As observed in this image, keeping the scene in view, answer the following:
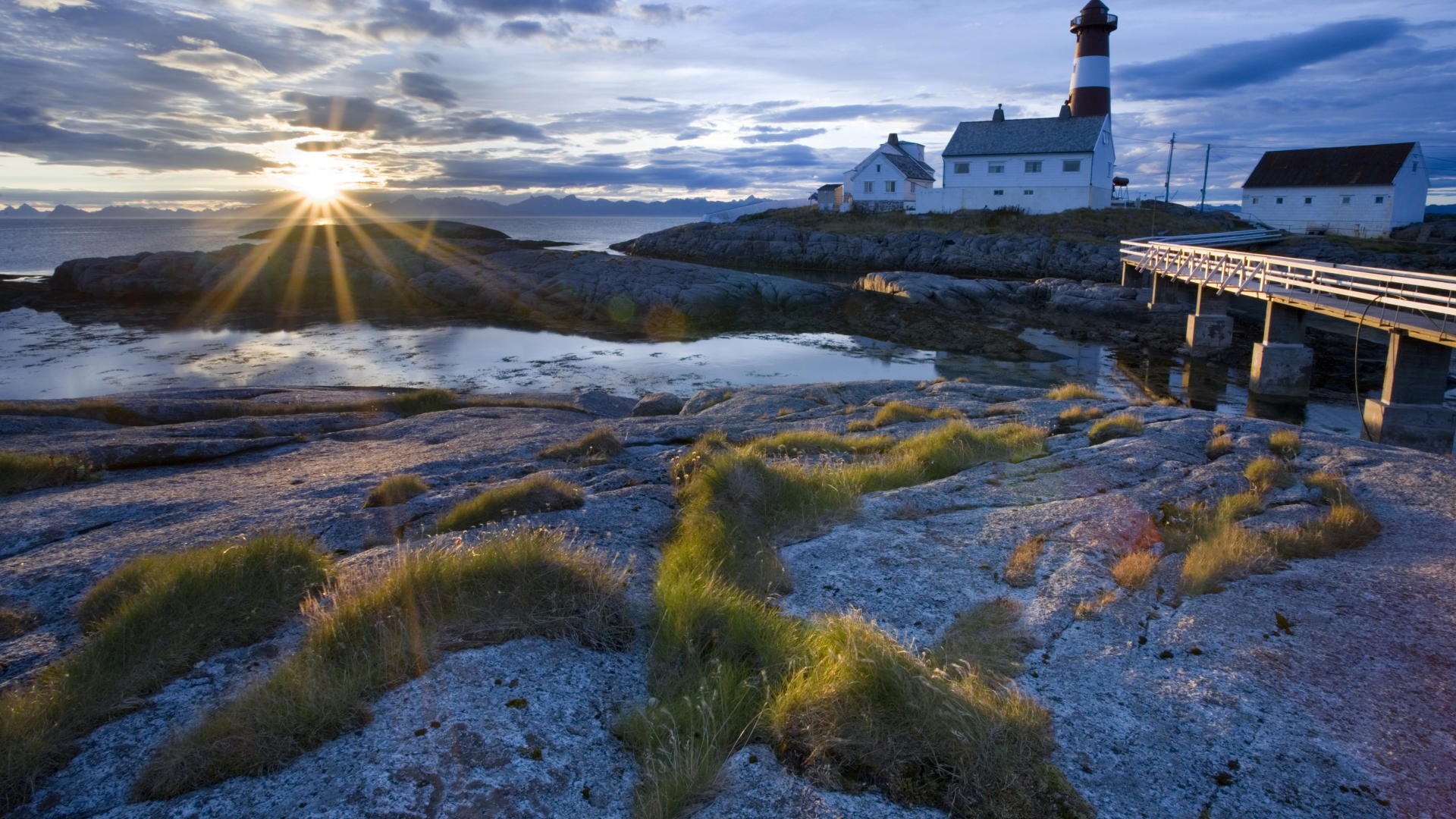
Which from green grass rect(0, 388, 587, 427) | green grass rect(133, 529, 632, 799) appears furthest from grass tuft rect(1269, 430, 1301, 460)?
green grass rect(0, 388, 587, 427)

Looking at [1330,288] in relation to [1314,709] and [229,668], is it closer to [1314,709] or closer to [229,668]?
[1314,709]

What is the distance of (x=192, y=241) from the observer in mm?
122062

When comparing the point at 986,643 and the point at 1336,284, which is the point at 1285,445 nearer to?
the point at 986,643

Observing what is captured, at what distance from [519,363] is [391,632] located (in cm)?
2360

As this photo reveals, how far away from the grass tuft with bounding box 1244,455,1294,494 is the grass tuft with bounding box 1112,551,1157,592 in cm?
270

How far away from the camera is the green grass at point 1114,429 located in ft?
33.4

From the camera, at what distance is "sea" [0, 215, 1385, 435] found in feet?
76.8

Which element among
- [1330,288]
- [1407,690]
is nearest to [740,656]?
[1407,690]

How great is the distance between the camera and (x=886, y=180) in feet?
254

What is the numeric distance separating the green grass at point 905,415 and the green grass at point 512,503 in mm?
6412

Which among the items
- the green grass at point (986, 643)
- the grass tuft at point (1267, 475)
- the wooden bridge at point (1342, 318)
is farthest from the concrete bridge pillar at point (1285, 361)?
the green grass at point (986, 643)

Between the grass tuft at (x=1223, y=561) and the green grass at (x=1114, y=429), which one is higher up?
the grass tuft at (x=1223, y=561)

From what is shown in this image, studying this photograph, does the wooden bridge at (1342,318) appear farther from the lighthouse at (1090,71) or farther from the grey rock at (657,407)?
the lighthouse at (1090,71)

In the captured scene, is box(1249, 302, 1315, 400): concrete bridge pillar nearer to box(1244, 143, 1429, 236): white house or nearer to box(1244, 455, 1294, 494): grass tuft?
box(1244, 455, 1294, 494): grass tuft
